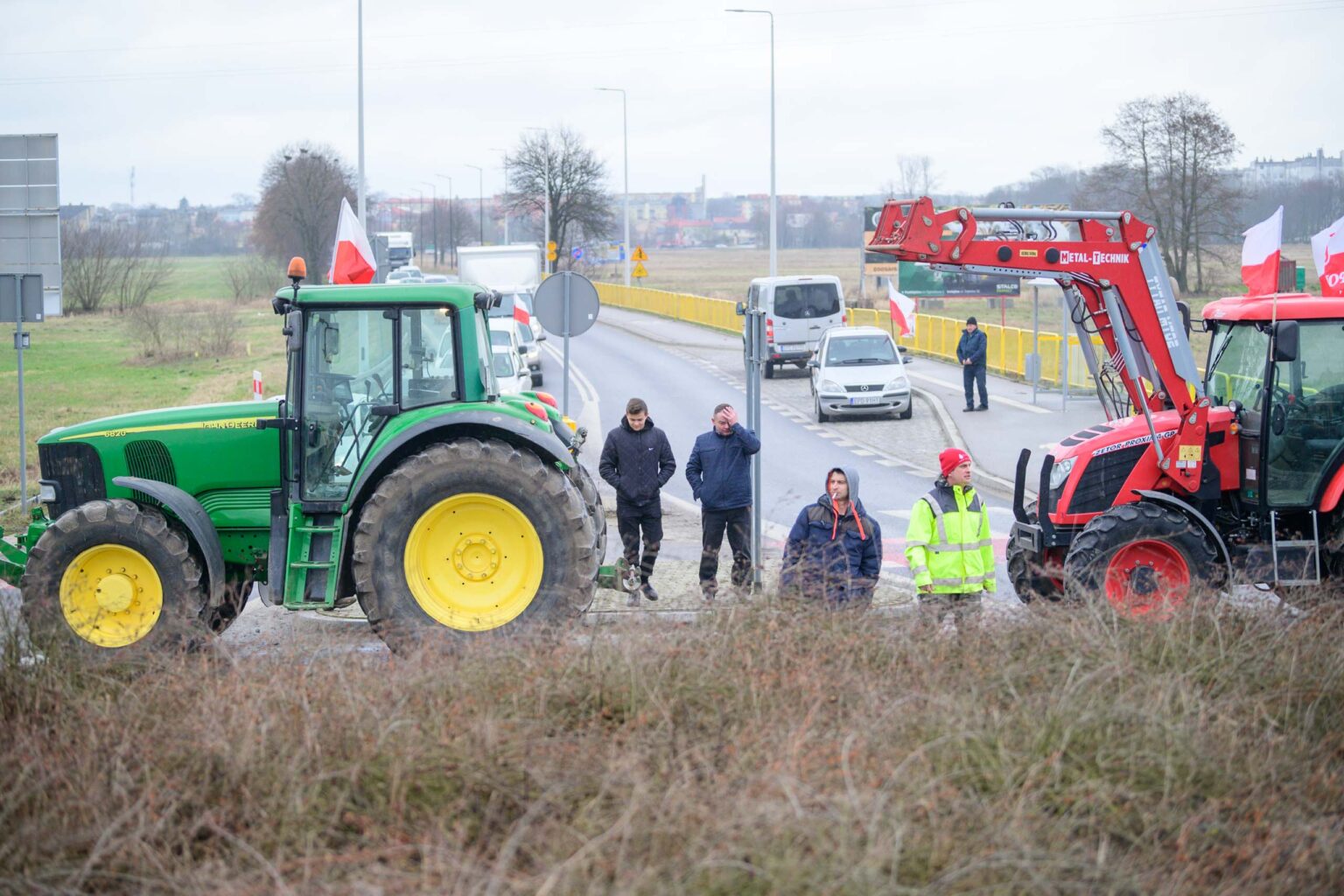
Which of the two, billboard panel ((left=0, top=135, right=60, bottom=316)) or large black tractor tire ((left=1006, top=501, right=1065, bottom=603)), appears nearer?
large black tractor tire ((left=1006, top=501, right=1065, bottom=603))

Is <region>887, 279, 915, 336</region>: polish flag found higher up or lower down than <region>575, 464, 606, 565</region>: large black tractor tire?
higher up

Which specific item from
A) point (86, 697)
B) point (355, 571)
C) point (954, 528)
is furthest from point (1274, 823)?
point (355, 571)

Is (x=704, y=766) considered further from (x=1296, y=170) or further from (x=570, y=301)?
(x=1296, y=170)

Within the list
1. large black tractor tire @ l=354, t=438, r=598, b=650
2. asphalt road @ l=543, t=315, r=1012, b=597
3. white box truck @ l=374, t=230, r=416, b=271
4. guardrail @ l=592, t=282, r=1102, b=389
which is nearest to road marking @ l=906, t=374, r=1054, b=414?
guardrail @ l=592, t=282, r=1102, b=389

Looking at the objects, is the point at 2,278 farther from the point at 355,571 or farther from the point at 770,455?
the point at 770,455

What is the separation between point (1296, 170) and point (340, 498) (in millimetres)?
90493

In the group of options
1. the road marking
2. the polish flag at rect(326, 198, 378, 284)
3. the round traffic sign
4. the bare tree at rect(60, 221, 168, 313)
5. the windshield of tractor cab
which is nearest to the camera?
the windshield of tractor cab

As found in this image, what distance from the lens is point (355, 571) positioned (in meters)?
8.42

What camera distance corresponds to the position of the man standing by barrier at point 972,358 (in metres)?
24.7

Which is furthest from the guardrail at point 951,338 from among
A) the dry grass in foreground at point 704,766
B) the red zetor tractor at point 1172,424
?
the dry grass in foreground at point 704,766

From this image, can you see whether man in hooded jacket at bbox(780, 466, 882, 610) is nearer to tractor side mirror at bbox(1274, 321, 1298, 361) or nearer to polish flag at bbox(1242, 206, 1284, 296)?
tractor side mirror at bbox(1274, 321, 1298, 361)

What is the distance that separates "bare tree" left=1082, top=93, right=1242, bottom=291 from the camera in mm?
44062

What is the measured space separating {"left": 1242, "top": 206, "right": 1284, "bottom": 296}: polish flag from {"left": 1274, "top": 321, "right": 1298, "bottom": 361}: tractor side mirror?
73.7 inches

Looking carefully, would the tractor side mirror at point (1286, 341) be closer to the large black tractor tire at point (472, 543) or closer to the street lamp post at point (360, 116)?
the large black tractor tire at point (472, 543)
